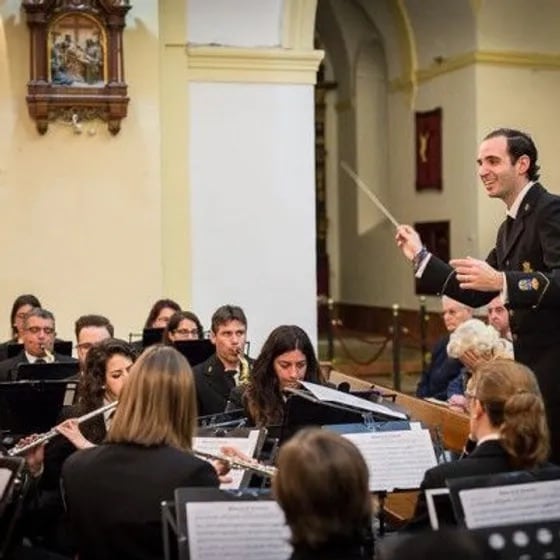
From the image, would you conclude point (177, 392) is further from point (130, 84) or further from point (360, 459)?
point (130, 84)

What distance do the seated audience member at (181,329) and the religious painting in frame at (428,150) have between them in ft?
23.4

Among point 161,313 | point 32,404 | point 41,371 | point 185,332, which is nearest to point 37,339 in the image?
point 41,371

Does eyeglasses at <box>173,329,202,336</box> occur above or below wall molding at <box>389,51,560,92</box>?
below

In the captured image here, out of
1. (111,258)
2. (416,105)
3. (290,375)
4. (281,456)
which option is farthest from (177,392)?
(416,105)

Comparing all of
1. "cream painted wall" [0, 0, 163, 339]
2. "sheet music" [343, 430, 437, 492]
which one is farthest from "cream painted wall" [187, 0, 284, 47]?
"sheet music" [343, 430, 437, 492]

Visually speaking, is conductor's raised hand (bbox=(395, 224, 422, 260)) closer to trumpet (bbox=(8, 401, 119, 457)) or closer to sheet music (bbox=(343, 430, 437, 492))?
sheet music (bbox=(343, 430, 437, 492))

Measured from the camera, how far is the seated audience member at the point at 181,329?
682 cm

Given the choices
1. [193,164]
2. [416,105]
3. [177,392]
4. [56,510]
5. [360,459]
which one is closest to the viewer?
[360,459]

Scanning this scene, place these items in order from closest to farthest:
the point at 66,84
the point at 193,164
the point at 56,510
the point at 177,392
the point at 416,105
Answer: the point at 177,392, the point at 56,510, the point at 66,84, the point at 193,164, the point at 416,105

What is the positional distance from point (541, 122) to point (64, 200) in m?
6.05

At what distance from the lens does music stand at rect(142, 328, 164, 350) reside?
23.3 ft

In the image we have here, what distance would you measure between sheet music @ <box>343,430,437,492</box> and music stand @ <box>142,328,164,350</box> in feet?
11.4

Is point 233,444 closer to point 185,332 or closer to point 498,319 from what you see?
point 498,319

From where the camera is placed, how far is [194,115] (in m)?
9.60
